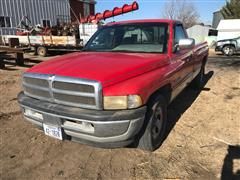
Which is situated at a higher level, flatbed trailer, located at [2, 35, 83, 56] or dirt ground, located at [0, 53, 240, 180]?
flatbed trailer, located at [2, 35, 83, 56]

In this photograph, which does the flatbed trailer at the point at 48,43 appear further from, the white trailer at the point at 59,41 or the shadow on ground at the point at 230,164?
the shadow on ground at the point at 230,164

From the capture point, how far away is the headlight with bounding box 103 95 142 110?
2.90 m

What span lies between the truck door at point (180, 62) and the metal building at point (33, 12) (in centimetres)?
1583

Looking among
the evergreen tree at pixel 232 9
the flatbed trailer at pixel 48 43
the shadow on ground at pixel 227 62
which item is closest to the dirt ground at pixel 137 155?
the shadow on ground at pixel 227 62

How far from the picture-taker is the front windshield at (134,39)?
421 cm

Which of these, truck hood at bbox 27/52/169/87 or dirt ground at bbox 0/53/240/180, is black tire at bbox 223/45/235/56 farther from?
truck hood at bbox 27/52/169/87

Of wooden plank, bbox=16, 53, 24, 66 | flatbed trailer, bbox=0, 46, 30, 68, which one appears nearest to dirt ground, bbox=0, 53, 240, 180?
→ flatbed trailer, bbox=0, 46, 30, 68

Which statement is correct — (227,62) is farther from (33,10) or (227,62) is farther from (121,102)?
(33,10)

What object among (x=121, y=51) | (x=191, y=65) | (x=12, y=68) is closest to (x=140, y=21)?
(x=121, y=51)

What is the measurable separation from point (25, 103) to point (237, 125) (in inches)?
142

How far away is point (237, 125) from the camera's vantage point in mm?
4555

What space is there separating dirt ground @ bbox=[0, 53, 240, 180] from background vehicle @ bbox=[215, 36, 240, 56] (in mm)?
13761

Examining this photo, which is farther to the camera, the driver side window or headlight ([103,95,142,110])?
the driver side window

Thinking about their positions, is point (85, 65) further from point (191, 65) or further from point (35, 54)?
point (35, 54)
